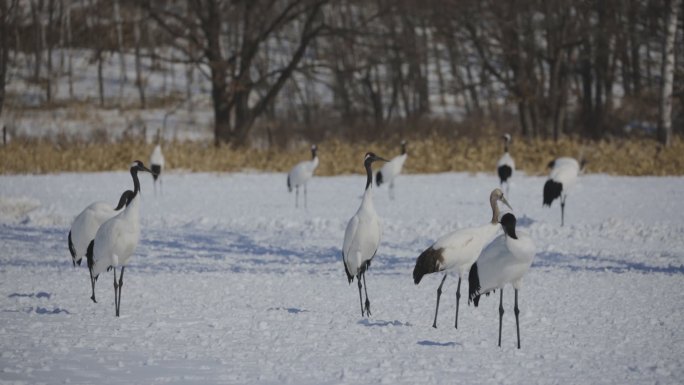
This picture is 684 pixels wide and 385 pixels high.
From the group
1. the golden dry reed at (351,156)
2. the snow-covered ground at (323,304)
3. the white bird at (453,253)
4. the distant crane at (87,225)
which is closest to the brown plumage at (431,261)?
the white bird at (453,253)

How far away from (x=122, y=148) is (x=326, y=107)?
31515 mm

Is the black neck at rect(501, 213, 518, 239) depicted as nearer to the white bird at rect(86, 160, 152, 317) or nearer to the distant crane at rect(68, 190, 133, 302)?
the white bird at rect(86, 160, 152, 317)

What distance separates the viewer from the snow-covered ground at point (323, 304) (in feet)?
22.5

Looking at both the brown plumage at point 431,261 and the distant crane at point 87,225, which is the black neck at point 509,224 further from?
the distant crane at point 87,225

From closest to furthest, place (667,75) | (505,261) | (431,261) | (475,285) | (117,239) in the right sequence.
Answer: (505,261) → (475,285) → (431,261) → (117,239) → (667,75)

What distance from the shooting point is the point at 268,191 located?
23312mm

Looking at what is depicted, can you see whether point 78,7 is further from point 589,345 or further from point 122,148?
point 589,345

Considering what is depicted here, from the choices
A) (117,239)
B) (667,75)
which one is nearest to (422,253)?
(117,239)

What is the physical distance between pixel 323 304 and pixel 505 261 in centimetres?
278

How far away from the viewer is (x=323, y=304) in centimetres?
980

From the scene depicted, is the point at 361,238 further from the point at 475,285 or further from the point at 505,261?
the point at 505,261

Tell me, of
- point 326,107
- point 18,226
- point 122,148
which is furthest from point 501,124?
point 18,226

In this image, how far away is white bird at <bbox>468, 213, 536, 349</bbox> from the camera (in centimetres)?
750

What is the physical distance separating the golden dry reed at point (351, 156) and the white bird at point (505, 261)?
59.1 feet
